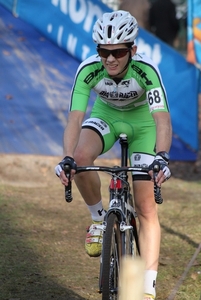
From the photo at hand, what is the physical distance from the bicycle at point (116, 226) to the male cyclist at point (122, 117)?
143mm

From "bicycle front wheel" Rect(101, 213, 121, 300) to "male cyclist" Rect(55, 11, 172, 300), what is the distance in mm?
410

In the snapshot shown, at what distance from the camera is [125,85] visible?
204 inches

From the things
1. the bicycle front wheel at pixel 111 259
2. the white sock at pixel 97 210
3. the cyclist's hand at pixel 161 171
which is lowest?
the bicycle front wheel at pixel 111 259

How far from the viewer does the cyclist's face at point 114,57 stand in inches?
195

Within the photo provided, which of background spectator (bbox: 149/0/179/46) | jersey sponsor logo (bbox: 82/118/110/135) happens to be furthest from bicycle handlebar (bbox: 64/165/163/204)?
background spectator (bbox: 149/0/179/46)

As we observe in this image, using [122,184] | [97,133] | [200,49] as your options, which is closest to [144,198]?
[122,184]

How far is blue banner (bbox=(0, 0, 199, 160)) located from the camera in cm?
1094

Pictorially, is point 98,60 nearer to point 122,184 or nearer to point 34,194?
point 122,184

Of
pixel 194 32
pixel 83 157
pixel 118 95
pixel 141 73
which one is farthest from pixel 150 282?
pixel 194 32

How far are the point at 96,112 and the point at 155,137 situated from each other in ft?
1.72

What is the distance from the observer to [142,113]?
5.43m

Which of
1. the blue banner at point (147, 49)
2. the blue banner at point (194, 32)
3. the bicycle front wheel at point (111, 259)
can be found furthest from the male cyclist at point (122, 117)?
the blue banner at point (147, 49)

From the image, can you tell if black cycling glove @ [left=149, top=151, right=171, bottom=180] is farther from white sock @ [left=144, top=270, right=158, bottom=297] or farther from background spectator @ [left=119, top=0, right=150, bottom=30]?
background spectator @ [left=119, top=0, right=150, bottom=30]

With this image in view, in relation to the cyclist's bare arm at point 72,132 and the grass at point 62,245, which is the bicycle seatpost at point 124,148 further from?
the grass at point 62,245
